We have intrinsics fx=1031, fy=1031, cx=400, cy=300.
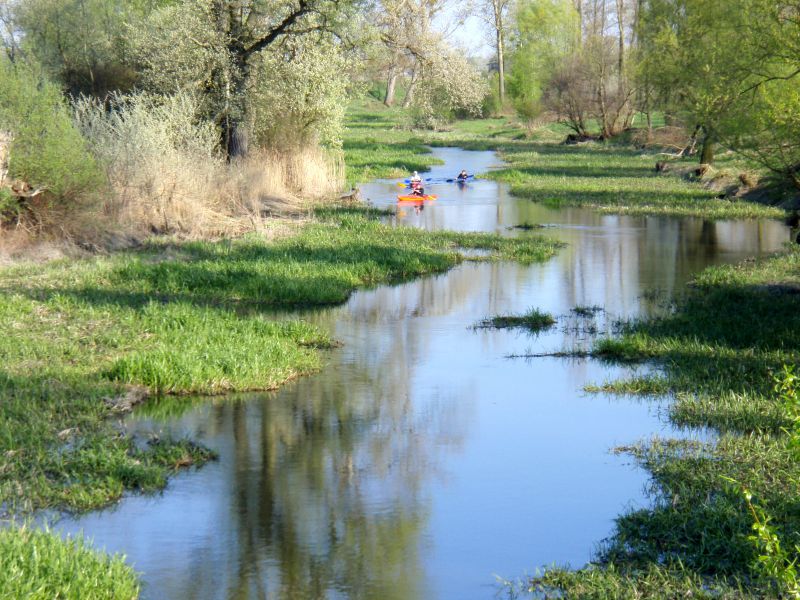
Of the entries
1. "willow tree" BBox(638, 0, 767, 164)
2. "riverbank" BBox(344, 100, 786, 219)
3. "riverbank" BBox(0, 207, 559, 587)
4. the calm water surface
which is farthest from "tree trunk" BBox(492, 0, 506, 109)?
the calm water surface

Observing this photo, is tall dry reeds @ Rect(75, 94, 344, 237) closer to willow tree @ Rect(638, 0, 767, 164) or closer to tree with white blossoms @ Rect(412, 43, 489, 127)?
tree with white blossoms @ Rect(412, 43, 489, 127)

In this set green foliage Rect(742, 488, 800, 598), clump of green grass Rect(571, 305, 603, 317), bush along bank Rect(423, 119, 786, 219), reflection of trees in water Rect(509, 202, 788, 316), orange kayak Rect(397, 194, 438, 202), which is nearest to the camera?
green foliage Rect(742, 488, 800, 598)

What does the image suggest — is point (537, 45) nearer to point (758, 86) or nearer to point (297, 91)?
point (297, 91)

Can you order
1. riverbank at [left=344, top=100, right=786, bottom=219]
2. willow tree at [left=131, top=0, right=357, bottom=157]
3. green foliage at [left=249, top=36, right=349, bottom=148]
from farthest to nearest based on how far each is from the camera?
riverbank at [left=344, top=100, right=786, bottom=219], green foliage at [left=249, top=36, right=349, bottom=148], willow tree at [left=131, top=0, right=357, bottom=157]

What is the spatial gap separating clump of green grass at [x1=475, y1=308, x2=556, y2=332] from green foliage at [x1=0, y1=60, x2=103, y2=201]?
308 inches

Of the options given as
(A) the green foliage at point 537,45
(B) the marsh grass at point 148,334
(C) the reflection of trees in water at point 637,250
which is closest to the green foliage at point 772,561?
(B) the marsh grass at point 148,334

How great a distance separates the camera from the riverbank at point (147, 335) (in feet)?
25.7

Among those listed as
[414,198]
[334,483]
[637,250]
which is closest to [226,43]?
[414,198]

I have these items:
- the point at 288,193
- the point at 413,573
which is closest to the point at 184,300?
the point at 413,573

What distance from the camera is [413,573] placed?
6.34 meters

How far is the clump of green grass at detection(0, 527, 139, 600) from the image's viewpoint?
212 inches

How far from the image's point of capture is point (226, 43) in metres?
24.5

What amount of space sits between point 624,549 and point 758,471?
5.24 feet

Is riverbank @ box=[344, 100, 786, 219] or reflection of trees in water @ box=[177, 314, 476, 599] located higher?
riverbank @ box=[344, 100, 786, 219]
